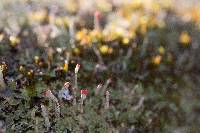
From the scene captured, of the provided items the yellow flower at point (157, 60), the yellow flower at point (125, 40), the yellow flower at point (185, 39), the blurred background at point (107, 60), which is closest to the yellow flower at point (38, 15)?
the blurred background at point (107, 60)

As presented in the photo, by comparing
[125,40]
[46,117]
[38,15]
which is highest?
[38,15]

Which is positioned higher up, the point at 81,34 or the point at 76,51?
the point at 81,34

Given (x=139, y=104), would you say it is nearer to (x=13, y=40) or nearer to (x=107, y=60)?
(x=107, y=60)

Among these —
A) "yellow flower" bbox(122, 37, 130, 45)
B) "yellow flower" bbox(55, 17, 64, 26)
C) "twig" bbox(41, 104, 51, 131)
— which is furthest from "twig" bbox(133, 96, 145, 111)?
"yellow flower" bbox(55, 17, 64, 26)

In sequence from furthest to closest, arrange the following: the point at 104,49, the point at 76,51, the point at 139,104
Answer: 1. the point at 104,49
2. the point at 76,51
3. the point at 139,104

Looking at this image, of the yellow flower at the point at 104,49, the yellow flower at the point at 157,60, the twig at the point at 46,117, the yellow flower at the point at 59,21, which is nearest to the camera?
the twig at the point at 46,117

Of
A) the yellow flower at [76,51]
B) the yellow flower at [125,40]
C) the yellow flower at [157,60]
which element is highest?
the yellow flower at [125,40]

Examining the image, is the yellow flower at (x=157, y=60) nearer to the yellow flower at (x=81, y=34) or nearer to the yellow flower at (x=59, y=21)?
the yellow flower at (x=81, y=34)

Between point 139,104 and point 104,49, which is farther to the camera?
point 104,49

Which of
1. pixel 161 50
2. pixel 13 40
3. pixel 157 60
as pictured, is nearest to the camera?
pixel 13 40

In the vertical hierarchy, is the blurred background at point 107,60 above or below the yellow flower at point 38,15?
below

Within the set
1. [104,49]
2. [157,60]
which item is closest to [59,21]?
[104,49]
